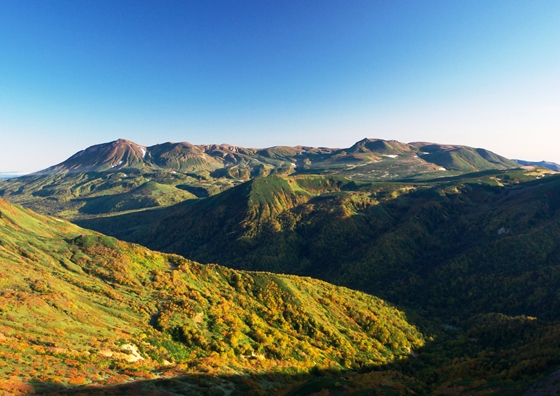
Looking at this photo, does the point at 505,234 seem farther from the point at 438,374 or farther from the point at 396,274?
the point at 438,374

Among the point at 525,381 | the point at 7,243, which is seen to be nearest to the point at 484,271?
the point at 525,381

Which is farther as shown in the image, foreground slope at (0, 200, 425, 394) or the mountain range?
the mountain range

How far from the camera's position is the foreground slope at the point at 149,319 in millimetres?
34938

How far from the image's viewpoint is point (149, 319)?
51281 millimetres

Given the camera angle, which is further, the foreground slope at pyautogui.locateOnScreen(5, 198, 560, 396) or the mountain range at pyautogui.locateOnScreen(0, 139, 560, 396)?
the mountain range at pyautogui.locateOnScreen(0, 139, 560, 396)

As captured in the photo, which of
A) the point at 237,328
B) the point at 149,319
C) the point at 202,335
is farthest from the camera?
the point at 237,328

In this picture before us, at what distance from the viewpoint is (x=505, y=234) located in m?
167

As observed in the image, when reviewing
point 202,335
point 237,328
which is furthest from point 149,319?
point 237,328

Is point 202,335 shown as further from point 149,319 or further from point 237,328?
point 149,319

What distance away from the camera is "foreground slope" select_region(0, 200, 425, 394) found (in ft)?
115

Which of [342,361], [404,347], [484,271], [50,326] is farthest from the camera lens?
[484,271]

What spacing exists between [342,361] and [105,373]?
168 feet

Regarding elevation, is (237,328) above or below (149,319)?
below

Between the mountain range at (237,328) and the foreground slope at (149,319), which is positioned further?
the mountain range at (237,328)
